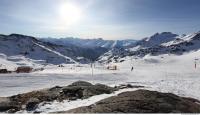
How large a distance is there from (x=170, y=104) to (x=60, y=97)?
6.51 metres

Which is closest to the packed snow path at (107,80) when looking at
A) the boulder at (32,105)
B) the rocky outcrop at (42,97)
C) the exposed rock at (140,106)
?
the rocky outcrop at (42,97)

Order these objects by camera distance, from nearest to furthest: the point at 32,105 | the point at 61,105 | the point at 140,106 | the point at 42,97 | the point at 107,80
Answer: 1. the point at 140,106
2. the point at 32,105
3. the point at 61,105
4. the point at 42,97
5. the point at 107,80

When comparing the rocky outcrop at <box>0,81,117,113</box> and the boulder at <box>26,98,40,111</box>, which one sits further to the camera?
the rocky outcrop at <box>0,81,117,113</box>

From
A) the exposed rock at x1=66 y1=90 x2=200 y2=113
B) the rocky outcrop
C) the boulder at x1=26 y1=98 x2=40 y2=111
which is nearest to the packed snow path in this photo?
the rocky outcrop

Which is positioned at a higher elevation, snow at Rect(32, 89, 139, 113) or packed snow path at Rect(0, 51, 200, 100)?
packed snow path at Rect(0, 51, 200, 100)

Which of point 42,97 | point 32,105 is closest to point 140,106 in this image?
point 32,105

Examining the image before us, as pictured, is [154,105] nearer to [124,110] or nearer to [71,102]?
[124,110]

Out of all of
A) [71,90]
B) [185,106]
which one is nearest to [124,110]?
[185,106]

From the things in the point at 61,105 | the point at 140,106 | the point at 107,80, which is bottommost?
the point at 61,105

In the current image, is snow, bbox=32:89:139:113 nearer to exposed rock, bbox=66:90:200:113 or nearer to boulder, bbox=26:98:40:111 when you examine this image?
boulder, bbox=26:98:40:111

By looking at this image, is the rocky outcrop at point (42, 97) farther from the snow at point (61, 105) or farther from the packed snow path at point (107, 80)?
the packed snow path at point (107, 80)

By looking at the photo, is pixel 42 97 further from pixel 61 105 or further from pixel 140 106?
pixel 140 106

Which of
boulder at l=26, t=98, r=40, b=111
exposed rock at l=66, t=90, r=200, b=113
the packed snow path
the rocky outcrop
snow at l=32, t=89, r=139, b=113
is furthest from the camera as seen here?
the packed snow path

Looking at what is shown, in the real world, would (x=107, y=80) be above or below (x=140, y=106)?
above
